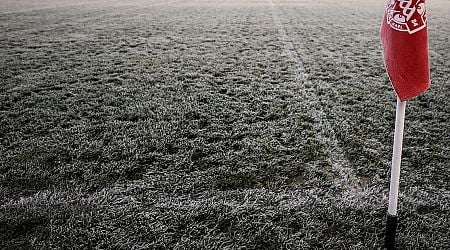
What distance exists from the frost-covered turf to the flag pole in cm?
11

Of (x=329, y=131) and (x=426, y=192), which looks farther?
(x=329, y=131)

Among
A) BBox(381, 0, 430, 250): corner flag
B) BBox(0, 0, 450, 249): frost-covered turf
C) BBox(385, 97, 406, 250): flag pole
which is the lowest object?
BBox(0, 0, 450, 249): frost-covered turf

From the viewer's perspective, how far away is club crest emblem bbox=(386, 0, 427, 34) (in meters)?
1.24

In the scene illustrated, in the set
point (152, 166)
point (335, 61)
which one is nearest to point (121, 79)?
point (152, 166)

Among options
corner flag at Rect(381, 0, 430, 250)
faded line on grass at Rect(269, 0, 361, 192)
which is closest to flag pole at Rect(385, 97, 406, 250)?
corner flag at Rect(381, 0, 430, 250)

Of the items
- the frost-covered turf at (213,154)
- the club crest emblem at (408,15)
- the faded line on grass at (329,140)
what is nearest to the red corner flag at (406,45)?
the club crest emblem at (408,15)

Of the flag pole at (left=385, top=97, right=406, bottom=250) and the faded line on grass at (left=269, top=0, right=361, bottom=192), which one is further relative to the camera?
the faded line on grass at (left=269, top=0, right=361, bottom=192)

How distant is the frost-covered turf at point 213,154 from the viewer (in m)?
1.82

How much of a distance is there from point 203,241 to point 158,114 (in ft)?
5.93

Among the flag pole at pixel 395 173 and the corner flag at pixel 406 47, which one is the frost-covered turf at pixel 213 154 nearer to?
the flag pole at pixel 395 173

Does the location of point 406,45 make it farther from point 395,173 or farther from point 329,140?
point 329,140

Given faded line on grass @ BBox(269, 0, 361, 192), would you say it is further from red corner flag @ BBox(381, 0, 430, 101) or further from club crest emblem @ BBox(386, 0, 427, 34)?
club crest emblem @ BBox(386, 0, 427, 34)

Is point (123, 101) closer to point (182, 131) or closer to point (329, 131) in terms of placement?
point (182, 131)

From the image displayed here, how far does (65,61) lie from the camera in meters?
5.48
